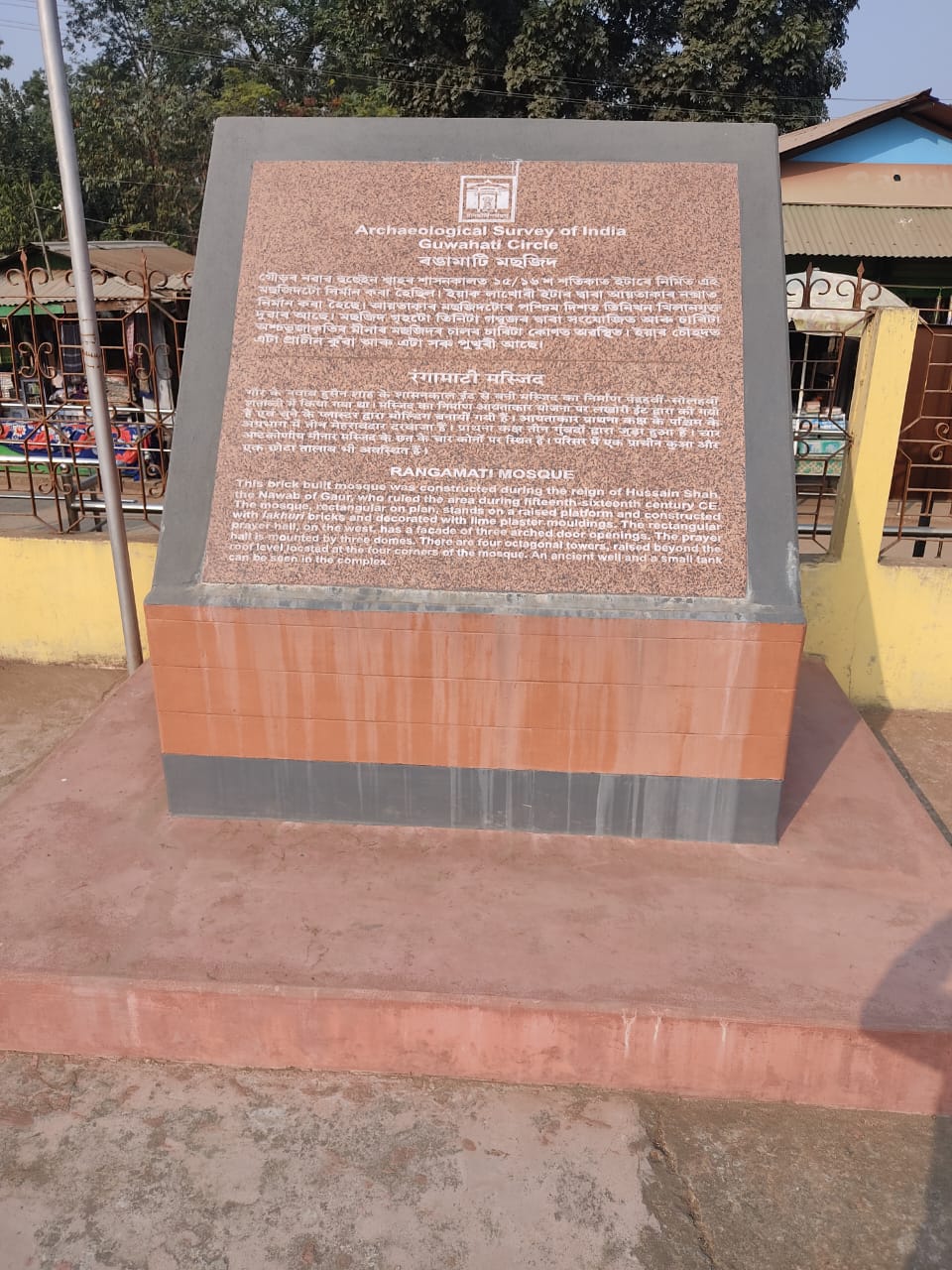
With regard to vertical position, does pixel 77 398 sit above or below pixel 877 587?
above

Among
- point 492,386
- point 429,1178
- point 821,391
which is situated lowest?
point 429,1178

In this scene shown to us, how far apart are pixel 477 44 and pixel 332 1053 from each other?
18.5 metres

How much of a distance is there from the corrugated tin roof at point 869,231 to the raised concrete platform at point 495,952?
448 inches

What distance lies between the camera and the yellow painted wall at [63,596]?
16.4ft

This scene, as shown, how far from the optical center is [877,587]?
4.66 meters

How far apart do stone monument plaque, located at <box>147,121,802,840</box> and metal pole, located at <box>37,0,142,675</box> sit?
118cm

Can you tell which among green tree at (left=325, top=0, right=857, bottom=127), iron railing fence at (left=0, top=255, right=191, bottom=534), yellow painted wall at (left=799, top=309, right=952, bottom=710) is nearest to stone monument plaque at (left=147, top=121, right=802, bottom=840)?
iron railing fence at (left=0, top=255, right=191, bottom=534)

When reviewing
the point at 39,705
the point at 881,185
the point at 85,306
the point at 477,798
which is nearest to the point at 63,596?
the point at 39,705

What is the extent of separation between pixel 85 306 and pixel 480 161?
206 centimetres

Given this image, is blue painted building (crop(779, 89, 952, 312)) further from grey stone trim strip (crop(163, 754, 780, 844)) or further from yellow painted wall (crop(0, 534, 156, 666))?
grey stone trim strip (crop(163, 754, 780, 844))

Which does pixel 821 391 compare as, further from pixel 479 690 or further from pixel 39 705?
pixel 39 705

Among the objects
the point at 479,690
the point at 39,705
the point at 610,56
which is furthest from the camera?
the point at 610,56

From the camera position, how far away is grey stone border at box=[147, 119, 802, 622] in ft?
9.57

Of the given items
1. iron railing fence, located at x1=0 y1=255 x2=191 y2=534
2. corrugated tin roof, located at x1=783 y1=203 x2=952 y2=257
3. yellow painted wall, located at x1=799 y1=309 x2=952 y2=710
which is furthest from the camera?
corrugated tin roof, located at x1=783 y1=203 x2=952 y2=257
